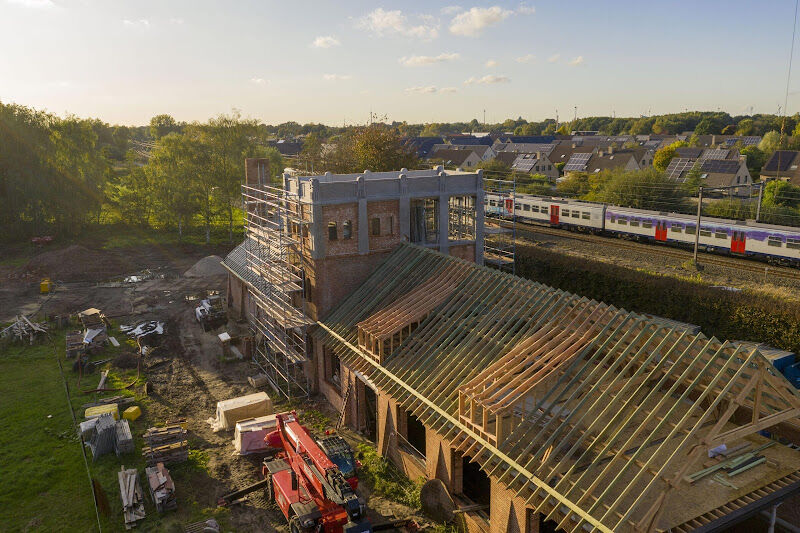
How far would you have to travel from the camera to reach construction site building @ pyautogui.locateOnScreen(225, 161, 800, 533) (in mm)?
11008


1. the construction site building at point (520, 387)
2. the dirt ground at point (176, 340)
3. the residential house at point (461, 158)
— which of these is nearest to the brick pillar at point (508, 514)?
the construction site building at point (520, 387)

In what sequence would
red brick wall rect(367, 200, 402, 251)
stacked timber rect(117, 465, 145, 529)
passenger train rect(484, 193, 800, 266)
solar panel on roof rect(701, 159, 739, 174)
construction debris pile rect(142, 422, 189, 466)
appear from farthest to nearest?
solar panel on roof rect(701, 159, 739, 174) → passenger train rect(484, 193, 800, 266) → red brick wall rect(367, 200, 402, 251) → construction debris pile rect(142, 422, 189, 466) → stacked timber rect(117, 465, 145, 529)

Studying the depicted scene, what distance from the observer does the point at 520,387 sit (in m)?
13.2

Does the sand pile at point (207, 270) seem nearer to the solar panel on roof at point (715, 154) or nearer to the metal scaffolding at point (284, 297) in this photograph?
the metal scaffolding at point (284, 297)

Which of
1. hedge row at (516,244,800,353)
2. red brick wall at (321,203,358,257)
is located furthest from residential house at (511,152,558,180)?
red brick wall at (321,203,358,257)

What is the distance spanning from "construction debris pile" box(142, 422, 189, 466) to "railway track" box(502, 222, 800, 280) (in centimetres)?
3749

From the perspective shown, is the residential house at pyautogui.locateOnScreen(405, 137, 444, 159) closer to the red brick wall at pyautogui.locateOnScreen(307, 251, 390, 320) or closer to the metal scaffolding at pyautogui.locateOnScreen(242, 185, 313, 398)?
the metal scaffolding at pyautogui.locateOnScreen(242, 185, 313, 398)

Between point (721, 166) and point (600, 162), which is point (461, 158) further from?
point (721, 166)

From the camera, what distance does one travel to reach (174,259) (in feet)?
171

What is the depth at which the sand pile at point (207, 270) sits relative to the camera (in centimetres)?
4500

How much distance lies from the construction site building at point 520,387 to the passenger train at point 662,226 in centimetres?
1406

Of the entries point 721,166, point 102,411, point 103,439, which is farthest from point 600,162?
point 103,439

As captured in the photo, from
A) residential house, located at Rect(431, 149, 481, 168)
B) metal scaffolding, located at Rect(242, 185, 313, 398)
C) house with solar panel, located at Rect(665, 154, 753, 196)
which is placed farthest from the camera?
residential house, located at Rect(431, 149, 481, 168)

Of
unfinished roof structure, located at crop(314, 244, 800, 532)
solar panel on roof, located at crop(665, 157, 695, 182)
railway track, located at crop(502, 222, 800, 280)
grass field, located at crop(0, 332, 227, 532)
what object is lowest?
grass field, located at crop(0, 332, 227, 532)
